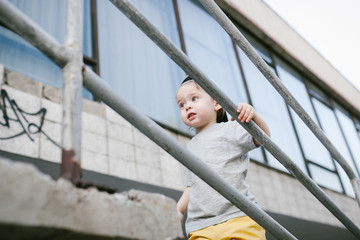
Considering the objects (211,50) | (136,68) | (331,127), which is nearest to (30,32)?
(136,68)

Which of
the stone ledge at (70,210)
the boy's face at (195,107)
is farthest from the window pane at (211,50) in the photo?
the stone ledge at (70,210)

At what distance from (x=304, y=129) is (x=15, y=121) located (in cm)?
460

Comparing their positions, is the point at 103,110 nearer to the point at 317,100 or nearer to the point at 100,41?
the point at 100,41

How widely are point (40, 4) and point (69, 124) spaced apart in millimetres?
2792

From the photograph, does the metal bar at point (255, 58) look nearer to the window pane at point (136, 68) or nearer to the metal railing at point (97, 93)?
the metal railing at point (97, 93)

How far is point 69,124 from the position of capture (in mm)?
617

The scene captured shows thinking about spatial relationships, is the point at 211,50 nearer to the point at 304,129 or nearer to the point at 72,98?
the point at 304,129

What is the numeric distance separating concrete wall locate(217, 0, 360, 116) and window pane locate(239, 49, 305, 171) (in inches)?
31.2

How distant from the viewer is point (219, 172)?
158 cm

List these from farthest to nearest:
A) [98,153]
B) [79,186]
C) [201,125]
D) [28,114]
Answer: [98,153] < [28,114] < [201,125] < [79,186]

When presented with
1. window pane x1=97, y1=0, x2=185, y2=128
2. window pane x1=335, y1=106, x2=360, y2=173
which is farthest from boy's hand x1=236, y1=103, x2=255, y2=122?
window pane x1=335, y1=106, x2=360, y2=173

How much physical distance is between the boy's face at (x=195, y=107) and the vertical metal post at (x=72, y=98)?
3.61 feet

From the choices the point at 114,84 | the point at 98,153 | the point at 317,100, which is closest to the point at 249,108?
the point at 98,153

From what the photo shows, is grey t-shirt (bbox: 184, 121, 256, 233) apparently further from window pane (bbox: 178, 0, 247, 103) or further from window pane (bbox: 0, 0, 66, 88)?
window pane (bbox: 178, 0, 247, 103)
